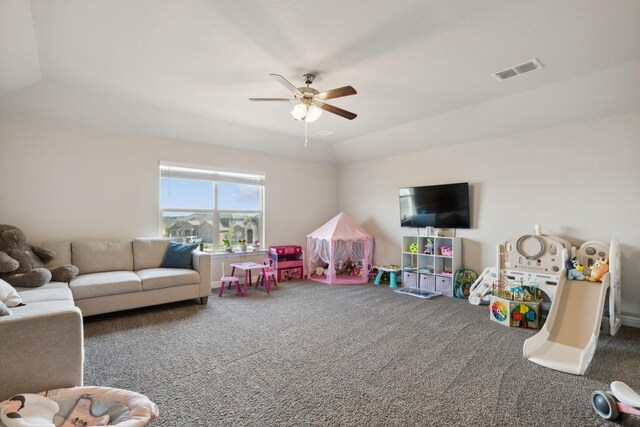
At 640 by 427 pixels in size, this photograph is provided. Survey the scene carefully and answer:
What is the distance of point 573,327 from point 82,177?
611 cm

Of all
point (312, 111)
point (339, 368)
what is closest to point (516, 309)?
point (339, 368)

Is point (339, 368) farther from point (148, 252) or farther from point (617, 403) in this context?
point (148, 252)

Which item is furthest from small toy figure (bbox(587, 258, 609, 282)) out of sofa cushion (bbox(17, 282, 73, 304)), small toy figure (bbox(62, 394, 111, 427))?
sofa cushion (bbox(17, 282, 73, 304))

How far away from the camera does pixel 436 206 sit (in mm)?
5227

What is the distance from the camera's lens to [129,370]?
96.0 inches

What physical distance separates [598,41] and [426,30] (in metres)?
1.51

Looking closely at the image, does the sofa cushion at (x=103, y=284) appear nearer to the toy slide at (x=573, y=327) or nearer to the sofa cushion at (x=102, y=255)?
the sofa cushion at (x=102, y=255)

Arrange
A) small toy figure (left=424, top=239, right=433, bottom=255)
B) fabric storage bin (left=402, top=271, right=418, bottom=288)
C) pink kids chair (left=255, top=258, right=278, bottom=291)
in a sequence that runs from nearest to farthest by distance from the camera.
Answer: pink kids chair (left=255, top=258, right=278, bottom=291) → small toy figure (left=424, top=239, right=433, bottom=255) → fabric storage bin (left=402, top=271, right=418, bottom=288)

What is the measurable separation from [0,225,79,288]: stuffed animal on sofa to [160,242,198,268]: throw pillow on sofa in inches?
40.5

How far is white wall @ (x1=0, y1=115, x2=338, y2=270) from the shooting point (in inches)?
149

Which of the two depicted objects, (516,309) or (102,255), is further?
(102,255)

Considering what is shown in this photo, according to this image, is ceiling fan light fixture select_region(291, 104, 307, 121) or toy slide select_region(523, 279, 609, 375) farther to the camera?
ceiling fan light fixture select_region(291, 104, 307, 121)

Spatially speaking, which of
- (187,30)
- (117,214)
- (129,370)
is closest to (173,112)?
(117,214)

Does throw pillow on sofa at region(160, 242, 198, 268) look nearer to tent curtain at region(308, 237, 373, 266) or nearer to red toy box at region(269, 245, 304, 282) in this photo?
red toy box at region(269, 245, 304, 282)
